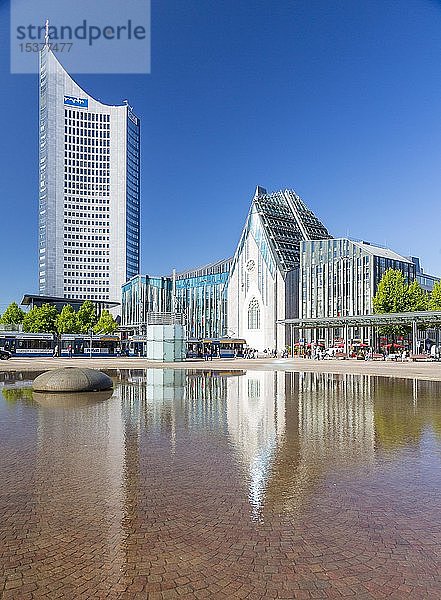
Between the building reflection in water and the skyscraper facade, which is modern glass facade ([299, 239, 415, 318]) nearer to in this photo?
the building reflection in water

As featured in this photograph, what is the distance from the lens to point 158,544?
638 centimetres

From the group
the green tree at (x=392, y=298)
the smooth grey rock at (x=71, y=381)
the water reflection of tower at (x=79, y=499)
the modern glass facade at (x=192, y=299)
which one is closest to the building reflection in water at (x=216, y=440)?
the water reflection of tower at (x=79, y=499)

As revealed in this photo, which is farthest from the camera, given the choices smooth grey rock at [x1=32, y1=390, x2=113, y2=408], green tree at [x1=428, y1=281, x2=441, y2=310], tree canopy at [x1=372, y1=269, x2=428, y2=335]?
tree canopy at [x1=372, y1=269, x2=428, y2=335]

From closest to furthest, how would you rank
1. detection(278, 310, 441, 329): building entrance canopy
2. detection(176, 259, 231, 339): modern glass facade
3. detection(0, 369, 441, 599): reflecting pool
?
detection(0, 369, 441, 599): reflecting pool → detection(278, 310, 441, 329): building entrance canopy → detection(176, 259, 231, 339): modern glass facade

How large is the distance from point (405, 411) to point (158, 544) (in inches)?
523

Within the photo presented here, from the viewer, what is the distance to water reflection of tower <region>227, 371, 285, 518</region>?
9.28m

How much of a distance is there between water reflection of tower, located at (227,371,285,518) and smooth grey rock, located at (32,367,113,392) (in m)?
6.24

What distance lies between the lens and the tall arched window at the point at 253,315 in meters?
104

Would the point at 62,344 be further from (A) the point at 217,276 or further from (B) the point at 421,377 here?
(B) the point at 421,377

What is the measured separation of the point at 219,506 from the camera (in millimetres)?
7762

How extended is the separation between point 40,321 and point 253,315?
4182cm

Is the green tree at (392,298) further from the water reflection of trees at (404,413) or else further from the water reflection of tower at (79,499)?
the water reflection of tower at (79,499)

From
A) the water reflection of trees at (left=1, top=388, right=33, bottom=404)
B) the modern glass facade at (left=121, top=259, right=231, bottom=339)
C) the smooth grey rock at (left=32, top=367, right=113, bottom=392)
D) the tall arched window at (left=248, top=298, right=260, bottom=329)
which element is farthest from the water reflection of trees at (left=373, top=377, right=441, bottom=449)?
the modern glass facade at (left=121, top=259, right=231, bottom=339)

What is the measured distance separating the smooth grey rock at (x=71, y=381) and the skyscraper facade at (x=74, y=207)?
170 m
